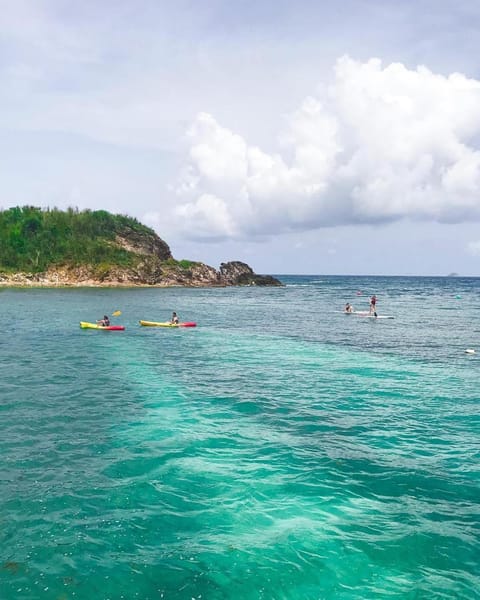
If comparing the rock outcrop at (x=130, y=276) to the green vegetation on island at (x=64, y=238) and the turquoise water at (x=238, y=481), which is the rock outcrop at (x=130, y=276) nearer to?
the green vegetation on island at (x=64, y=238)

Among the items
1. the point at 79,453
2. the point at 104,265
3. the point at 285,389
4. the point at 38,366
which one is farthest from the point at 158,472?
the point at 104,265

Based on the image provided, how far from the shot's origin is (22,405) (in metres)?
23.5

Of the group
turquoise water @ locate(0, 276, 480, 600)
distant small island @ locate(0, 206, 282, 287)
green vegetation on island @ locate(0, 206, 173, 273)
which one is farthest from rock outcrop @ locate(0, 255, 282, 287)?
turquoise water @ locate(0, 276, 480, 600)

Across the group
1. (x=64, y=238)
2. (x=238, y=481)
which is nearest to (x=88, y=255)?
(x=64, y=238)

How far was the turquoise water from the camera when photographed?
1093 cm

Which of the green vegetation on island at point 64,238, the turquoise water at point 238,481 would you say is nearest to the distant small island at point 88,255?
the green vegetation on island at point 64,238

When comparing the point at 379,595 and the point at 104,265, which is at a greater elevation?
the point at 104,265

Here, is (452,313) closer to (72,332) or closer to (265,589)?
(72,332)

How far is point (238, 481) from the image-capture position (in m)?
15.7

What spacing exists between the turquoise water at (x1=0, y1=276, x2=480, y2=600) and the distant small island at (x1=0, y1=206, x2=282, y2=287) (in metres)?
127

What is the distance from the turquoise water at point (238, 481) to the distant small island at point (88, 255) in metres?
127

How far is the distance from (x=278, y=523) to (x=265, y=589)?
8.88ft

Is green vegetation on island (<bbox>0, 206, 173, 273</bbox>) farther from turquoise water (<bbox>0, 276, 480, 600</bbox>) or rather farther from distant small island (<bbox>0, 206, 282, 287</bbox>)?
turquoise water (<bbox>0, 276, 480, 600</bbox>)

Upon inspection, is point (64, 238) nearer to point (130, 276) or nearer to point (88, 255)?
point (88, 255)
